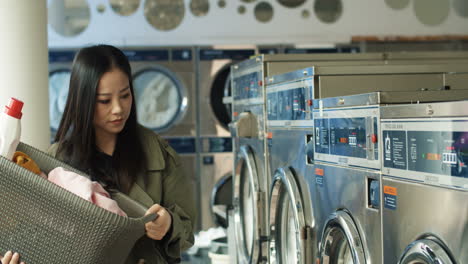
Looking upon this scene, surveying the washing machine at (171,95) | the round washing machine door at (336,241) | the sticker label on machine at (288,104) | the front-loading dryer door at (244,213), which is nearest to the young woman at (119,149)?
the round washing machine door at (336,241)

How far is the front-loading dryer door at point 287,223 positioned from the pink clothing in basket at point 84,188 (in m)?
1.38

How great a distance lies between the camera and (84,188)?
1.82 metres

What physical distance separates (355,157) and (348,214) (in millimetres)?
237

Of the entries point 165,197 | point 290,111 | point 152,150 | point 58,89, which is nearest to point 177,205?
point 165,197

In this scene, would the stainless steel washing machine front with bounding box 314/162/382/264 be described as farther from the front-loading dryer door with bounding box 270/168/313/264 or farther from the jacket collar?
the jacket collar

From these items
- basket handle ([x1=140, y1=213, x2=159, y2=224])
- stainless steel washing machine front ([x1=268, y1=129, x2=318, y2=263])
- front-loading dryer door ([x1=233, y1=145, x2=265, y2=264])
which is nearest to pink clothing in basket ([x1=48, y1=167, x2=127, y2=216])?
basket handle ([x1=140, y1=213, x2=159, y2=224])

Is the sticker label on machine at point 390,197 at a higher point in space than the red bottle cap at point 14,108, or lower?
lower

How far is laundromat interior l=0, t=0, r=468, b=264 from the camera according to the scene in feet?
6.10

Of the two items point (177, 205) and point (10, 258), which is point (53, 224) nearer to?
point (10, 258)

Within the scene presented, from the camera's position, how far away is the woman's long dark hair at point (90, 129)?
7.05 ft

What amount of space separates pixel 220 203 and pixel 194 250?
1015 mm

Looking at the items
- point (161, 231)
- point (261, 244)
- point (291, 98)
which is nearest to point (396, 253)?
point (161, 231)

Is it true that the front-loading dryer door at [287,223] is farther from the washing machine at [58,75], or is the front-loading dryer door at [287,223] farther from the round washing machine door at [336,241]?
the washing machine at [58,75]

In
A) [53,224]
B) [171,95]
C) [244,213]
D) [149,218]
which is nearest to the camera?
[53,224]
